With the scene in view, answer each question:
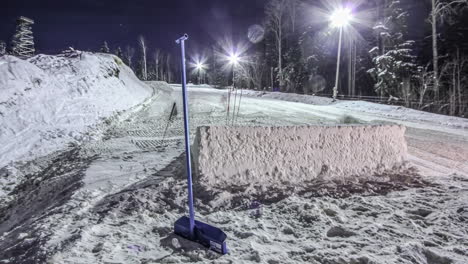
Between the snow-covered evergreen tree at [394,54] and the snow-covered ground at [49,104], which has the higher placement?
the snow-covered evergreen tree at [394,54]

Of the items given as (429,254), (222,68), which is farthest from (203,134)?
(222,68)

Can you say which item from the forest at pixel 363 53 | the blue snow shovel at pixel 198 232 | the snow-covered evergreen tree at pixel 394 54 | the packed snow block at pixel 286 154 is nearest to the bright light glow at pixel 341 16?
the forest at pixel 363 53

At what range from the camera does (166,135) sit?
29.5ft

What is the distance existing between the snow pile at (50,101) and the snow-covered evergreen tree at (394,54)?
2066 cm

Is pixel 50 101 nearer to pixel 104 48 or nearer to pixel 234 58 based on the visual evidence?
pixel 234 58

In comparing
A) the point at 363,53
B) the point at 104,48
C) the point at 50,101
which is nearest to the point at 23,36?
the point at 104,48

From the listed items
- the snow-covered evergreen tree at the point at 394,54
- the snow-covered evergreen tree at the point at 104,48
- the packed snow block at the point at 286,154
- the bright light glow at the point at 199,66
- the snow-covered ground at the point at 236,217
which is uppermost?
the snow-covered evergreen tree at the point at 104,48

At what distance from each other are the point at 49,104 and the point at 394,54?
25037 mm

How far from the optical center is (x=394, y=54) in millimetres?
23062

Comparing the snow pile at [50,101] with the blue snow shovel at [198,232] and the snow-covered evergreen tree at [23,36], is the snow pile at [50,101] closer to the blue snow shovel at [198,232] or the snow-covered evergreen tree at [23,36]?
the blue snow shovel at [198,232]

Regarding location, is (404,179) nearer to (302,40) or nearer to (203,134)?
(203,134)

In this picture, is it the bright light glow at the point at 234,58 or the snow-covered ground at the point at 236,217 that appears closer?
the snow-covered ground at the point at 236,217

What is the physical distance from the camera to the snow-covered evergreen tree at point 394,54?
74.5 ft

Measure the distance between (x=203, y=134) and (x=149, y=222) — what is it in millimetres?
1637
